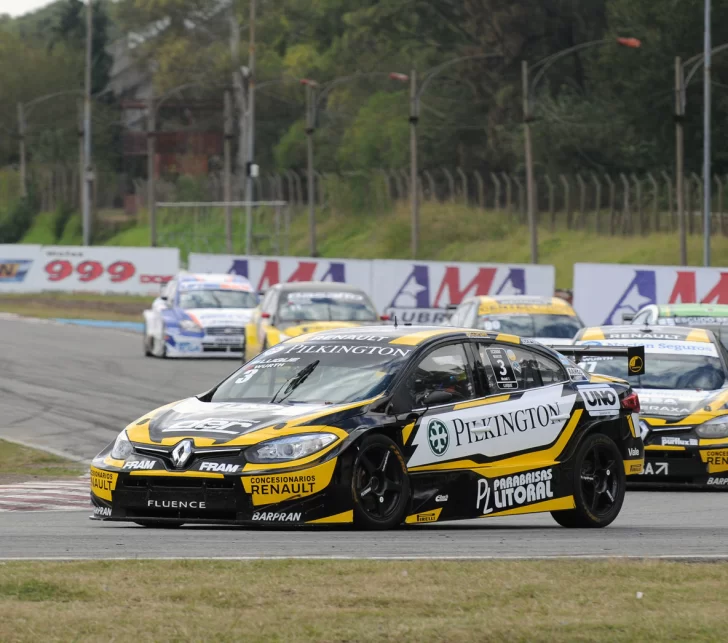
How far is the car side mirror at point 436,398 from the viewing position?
10711mm

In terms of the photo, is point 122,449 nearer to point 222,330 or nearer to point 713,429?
point 713,429

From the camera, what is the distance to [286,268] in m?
42.2

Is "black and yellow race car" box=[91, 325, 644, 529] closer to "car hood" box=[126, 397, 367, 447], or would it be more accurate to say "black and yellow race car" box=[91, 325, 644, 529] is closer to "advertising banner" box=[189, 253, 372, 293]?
"car hood" box=[126, 397, 367, 447]

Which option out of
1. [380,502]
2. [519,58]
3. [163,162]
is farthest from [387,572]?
[163,162]

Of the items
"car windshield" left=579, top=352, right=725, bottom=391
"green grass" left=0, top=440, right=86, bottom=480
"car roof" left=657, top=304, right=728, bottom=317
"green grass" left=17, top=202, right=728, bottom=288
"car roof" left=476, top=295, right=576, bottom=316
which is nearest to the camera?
"car windshield" left=579, top=352, right=725, bottom=391

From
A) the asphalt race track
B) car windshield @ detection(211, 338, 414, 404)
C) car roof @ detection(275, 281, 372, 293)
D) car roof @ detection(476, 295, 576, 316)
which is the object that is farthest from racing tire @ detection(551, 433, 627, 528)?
car roof @ detection(275, 281, 372, 293)

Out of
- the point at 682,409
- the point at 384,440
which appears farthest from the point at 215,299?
the point at 384,440

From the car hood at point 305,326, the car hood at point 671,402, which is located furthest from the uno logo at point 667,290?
the car hood at point 671,402

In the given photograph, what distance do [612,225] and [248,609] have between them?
52.6 m

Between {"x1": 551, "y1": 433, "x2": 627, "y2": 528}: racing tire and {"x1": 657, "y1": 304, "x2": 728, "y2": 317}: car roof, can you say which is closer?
{"x1": 551, "y1": 433, "x2": 627, "y2": 528}: racing tire

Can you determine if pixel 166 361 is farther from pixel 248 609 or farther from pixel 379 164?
pixel 379 164

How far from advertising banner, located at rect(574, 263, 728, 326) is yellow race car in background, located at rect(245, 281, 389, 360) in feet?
23.6

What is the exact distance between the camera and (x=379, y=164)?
87.1 meters

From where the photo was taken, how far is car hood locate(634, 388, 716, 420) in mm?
15109
